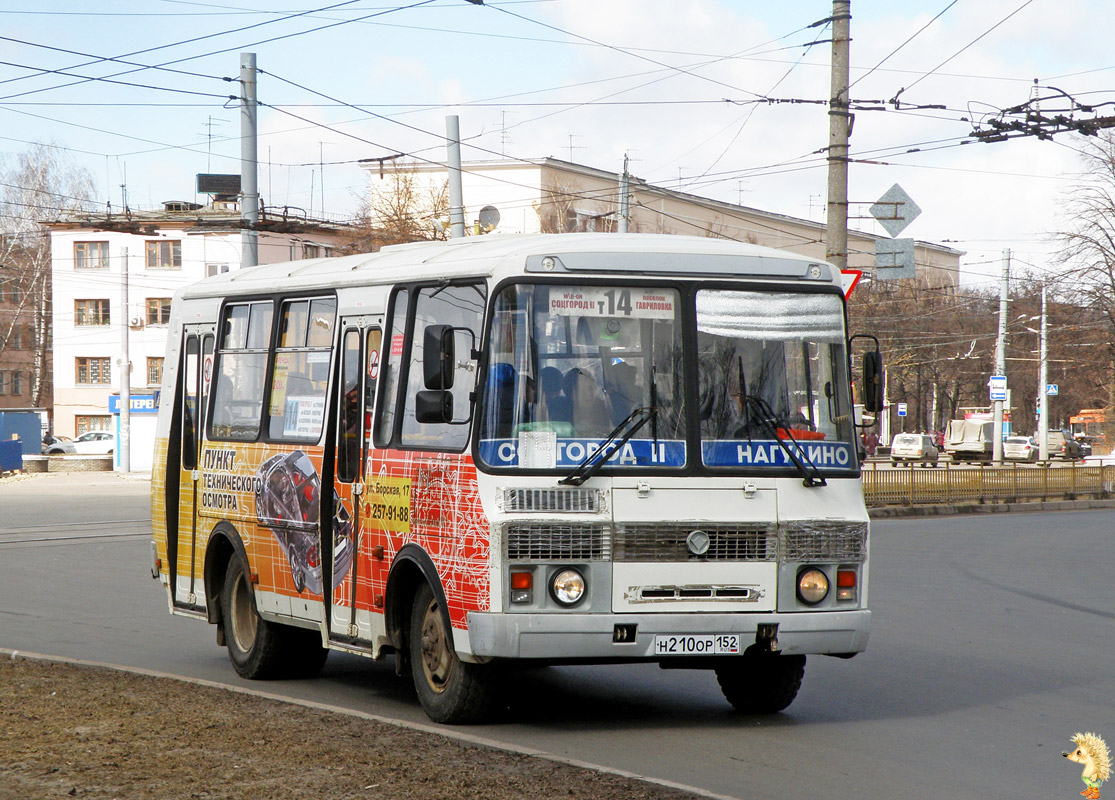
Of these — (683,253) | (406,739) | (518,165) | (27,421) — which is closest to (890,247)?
(683,253)

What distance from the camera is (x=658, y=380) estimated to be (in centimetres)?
830

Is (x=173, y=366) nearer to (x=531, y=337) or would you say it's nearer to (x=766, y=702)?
(x=531, y=337)

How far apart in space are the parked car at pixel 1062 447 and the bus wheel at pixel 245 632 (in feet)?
244

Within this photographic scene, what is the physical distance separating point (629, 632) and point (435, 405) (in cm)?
157

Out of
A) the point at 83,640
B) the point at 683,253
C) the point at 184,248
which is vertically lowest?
the point at 83,640

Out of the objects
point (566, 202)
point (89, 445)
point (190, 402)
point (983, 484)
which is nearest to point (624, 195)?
point (983, 484)

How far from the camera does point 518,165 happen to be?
73625 mm

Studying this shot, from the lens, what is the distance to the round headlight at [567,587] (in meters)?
7.97

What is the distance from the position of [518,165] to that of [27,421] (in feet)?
84.4

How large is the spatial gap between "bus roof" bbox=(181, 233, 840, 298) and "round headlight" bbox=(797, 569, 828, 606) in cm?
167

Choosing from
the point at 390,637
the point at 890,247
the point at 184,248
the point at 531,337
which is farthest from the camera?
the point at 184,248

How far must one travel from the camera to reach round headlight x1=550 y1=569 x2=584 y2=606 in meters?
7.97

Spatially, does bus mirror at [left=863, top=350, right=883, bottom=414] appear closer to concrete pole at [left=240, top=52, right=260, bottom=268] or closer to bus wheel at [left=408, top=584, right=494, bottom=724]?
bus wheel at [left=408, top=584, right=494, bottom=724]

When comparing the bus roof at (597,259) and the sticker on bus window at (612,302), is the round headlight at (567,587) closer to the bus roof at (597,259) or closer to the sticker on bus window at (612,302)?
the sticker on bus window at (612,302)
